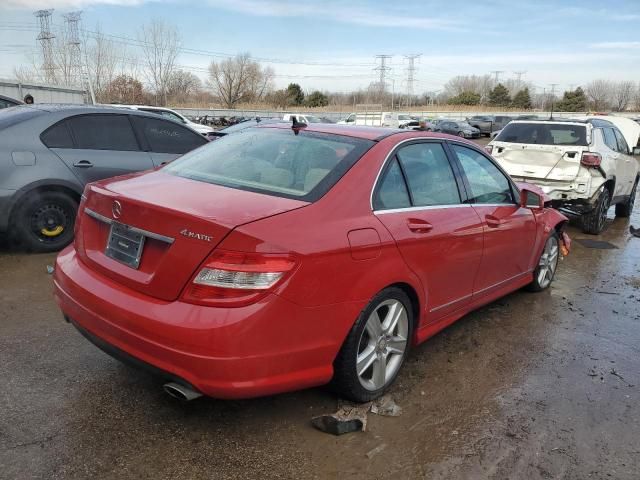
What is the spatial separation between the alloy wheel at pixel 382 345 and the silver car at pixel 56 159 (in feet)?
13.0

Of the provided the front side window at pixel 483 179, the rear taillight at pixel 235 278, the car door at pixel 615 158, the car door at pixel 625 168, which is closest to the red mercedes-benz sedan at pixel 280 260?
the rear taillight at pixel 235 278

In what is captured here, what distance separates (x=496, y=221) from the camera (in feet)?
12.9

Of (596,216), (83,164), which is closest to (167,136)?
(83,164)

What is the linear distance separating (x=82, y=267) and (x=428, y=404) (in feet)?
6.93

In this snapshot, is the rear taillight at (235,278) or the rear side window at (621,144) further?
the rear side window at (621,144)

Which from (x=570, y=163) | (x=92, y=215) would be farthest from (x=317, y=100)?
(x=92, y=215)

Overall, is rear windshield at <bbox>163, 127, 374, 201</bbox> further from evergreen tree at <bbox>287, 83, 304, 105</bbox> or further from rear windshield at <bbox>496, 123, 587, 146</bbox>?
evergreen tree at <bbox>287, 83, 304, 105</bbox>

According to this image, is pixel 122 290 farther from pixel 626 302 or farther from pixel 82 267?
pixel 626 302

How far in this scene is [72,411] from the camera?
2.80 m

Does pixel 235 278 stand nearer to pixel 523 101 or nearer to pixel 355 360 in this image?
pixel 355 360

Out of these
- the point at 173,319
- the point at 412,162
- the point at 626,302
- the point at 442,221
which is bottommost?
the point at 626,302

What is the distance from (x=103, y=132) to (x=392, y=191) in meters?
4.10

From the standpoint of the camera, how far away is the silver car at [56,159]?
5.17 m

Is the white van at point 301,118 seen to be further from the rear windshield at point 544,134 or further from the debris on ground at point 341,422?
the rear windshield at point 544,134
